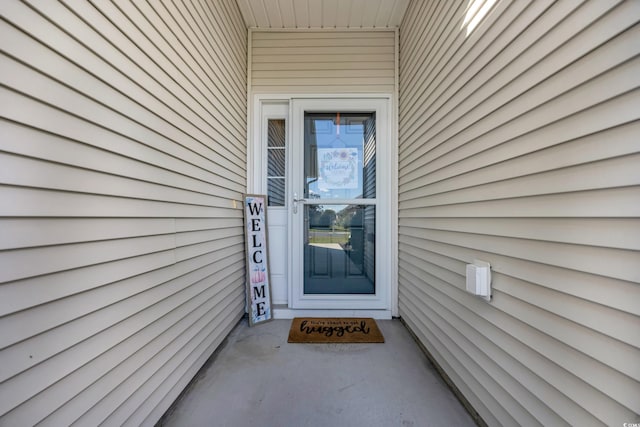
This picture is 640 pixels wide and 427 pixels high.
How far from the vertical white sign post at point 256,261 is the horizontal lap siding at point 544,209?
1.45 metres

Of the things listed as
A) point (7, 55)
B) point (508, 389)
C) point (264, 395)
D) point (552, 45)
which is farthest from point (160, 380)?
point (552, 45)

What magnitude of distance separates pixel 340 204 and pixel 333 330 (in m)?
1.11

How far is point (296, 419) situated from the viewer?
46.0 inches

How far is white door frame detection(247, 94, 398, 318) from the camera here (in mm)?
2289

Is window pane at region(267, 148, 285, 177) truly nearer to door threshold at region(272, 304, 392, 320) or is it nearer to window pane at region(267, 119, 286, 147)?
window pane at region(267, 119, 286, 147)

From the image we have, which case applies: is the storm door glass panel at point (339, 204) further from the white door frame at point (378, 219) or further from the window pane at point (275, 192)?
the window pane at point (275, 192)

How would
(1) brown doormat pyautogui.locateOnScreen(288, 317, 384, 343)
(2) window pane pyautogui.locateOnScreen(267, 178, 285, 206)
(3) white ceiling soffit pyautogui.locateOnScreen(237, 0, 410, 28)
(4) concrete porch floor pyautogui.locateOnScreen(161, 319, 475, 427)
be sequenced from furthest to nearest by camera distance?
(2) window pane pyautogui.locateOnScreen(267, 178, 285, 206) < (3) white ceiling soffit pyautogui.locateOnScreen(237, 0, 410, 28) < (1) brown doormat pyautogui.locateOnScreen(288, 317, 384, 343) < (4) concrete porch floor pyautogui.locateOnScreen(161, 319, 475, 427)

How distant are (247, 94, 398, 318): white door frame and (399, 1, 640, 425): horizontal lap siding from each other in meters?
0.82

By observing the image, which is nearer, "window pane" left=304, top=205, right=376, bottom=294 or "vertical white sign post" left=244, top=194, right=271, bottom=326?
"vertical white sign post" left=244, top=194, right=271, bottom=326

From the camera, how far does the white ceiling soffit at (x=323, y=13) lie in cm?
207

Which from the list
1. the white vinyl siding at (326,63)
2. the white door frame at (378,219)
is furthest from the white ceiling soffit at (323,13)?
the white door frame at (378,219)

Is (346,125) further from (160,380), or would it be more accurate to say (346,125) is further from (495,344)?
(160,380)

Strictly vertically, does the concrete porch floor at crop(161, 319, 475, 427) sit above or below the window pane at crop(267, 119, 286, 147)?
below

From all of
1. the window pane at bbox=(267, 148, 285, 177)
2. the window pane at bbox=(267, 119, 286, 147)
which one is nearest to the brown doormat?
the window pane at bbox=(267, 148, 285, 177)
